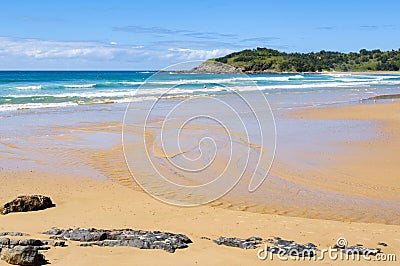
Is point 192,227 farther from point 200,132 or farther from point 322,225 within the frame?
point 200,132

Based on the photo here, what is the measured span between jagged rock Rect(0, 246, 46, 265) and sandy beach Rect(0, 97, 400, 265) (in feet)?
0.32

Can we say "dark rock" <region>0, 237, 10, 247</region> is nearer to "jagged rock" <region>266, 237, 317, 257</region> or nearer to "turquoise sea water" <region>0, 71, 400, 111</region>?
"jagged rock" <region>266, 237, 317, 257</region>

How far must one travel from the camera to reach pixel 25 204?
738cm

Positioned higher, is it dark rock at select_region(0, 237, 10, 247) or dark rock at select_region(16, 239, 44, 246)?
dark rock at select_region(0, 237, 10, 247)

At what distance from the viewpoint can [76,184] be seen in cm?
973

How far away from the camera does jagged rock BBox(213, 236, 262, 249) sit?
5.88 meters

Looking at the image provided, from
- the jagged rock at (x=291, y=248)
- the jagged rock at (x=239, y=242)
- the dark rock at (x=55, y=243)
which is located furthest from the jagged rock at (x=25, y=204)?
the jagged rock at (x=291, y=248)

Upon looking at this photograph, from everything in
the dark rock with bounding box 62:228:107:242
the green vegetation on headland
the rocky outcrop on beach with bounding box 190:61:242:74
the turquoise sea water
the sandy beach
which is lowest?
the sandy beach

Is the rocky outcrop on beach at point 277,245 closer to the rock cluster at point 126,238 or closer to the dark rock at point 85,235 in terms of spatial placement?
the rock cluster at point 126,238

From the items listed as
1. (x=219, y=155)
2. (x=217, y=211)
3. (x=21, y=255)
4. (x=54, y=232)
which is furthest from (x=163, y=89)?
(x=21, y=255)

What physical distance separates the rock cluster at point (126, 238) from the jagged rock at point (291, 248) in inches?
41.2

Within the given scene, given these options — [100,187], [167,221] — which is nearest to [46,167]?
[100,187]

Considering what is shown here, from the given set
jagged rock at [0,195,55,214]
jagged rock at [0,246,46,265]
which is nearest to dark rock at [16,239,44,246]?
jagged rock at [0,246,46,265]

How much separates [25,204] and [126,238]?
233 centimetres
